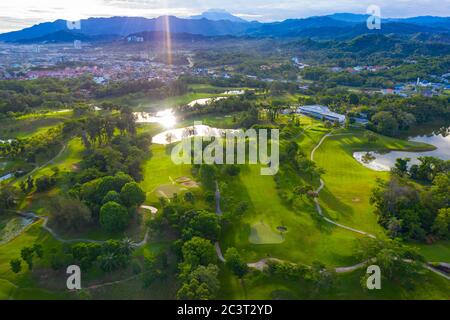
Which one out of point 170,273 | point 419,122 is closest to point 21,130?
point 170,273

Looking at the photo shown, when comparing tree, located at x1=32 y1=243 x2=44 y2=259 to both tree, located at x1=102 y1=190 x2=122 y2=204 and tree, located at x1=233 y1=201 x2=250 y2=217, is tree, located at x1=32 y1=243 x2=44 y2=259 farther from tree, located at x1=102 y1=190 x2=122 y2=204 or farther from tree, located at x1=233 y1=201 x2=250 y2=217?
tree, located at x1=233 y1=201 x2=250 y2=217

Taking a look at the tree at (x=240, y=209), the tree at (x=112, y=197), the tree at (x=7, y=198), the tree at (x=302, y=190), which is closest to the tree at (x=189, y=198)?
the tree at (x=240, y=209)

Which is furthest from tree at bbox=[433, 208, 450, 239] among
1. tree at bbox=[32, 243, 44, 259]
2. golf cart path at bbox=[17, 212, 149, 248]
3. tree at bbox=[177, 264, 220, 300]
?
tree at bbox=[32, 243, 44, 259]

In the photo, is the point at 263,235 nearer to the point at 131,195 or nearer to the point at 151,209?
the point at 151,209

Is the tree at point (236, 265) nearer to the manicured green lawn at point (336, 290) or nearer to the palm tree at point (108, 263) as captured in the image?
the manicured green lawn at point (336, 290)

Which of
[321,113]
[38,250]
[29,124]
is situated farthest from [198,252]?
[29,124]

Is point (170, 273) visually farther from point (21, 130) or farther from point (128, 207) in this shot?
point (21, 130)
